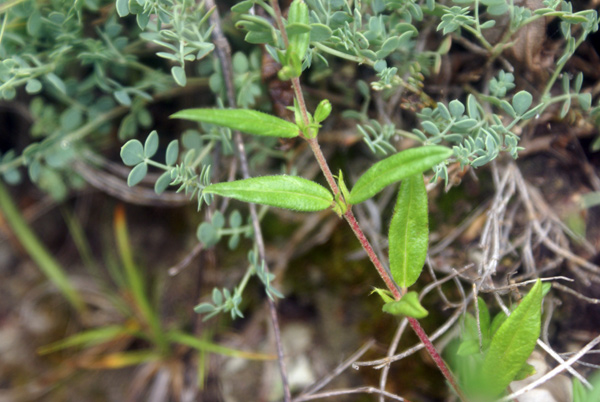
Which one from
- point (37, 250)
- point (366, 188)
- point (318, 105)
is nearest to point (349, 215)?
point (366, 188)

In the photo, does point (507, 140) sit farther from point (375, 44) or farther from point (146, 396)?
point (146, 396)

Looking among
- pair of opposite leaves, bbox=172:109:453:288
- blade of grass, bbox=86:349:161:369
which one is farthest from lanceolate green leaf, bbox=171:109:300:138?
blade of grass, bbox=86:349:161:369

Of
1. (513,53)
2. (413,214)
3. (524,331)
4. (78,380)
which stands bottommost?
(78,380)

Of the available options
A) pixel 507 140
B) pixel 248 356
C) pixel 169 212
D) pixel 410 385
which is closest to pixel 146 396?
pixel 248 356

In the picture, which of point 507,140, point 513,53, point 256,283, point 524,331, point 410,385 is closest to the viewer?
point 524,331

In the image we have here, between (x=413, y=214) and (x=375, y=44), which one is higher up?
(x=375, y=44)

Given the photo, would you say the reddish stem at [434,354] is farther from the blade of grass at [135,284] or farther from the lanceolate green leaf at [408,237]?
the blade of grass at [135,284]
